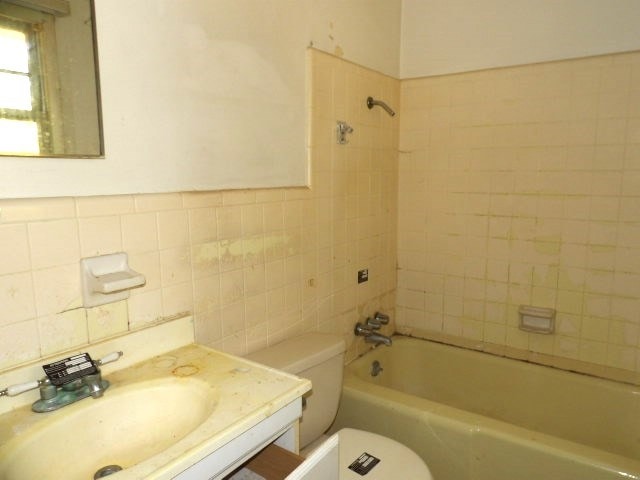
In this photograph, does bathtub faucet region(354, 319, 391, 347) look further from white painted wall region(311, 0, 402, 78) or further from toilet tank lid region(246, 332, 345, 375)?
white painted wall region(311, 0, 402, 78)

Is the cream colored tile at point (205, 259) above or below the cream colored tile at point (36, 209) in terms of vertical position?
below

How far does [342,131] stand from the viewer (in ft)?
6.24

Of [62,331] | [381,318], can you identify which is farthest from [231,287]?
[381,318]

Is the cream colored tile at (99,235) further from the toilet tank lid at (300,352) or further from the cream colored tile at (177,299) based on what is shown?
the toilet tank lid at (300,352)

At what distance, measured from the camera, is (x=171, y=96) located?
122 cm

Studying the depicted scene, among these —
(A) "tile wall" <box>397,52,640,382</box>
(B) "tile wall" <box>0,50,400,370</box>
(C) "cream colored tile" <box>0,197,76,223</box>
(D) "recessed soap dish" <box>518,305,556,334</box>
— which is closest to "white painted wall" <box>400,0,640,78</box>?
(A) "tile wall" <box>397,52,640,382</box>

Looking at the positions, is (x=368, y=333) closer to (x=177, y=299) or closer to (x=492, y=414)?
(x=492, y=414)

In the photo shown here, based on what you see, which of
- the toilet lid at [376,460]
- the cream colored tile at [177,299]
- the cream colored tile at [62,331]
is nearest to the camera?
the cream colored tile at [62,331]

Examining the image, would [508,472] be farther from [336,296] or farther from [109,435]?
[109,435]

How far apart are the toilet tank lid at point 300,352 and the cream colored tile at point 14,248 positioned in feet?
2.44

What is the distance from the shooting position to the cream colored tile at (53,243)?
0.98 metres

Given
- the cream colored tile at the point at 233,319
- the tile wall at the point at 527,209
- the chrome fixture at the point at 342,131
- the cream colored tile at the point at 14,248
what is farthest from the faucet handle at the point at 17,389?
the tile wall at the point at 527,209

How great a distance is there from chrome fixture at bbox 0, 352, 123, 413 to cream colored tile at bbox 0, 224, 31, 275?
232 mm

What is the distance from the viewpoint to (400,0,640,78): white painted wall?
72.3 inches
